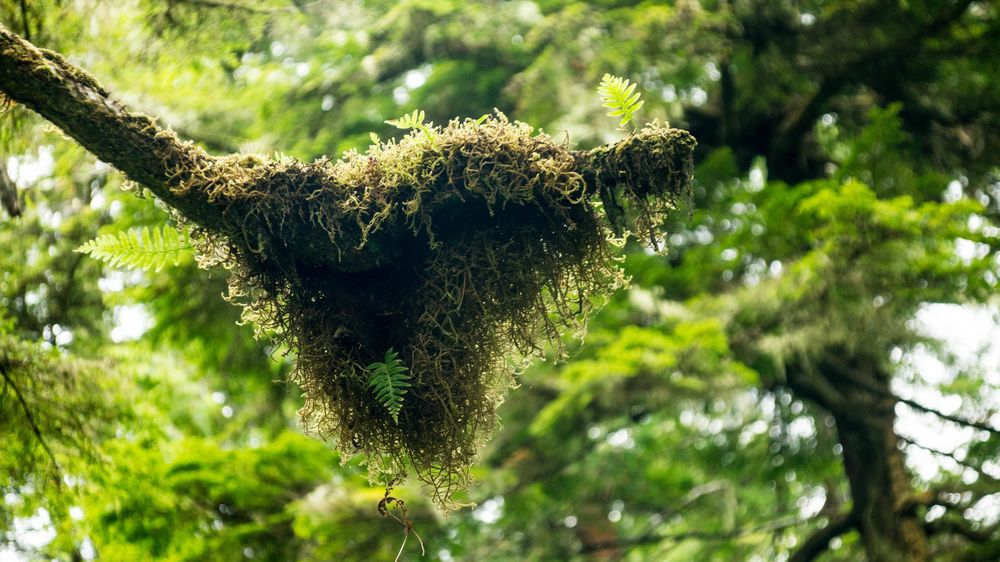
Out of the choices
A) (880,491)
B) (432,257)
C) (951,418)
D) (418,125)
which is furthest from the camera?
(880,491)

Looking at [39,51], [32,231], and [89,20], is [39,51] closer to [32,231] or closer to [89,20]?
→ [89,20]

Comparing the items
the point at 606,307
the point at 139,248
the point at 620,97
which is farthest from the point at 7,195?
the point at 606,307

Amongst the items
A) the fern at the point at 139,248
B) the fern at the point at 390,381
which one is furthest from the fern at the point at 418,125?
the fern at the point at 139,248

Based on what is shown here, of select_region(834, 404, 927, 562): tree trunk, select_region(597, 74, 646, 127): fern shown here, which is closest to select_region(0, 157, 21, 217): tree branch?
select_region(597, 74, 646, 127): fern

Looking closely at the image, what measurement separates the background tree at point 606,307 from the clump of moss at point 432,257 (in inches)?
92.5

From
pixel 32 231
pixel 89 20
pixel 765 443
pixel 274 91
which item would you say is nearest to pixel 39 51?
pixel 89 20

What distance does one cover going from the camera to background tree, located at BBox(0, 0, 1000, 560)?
5285 millimetres

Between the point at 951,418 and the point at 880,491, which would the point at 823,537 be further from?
the point at 951,418

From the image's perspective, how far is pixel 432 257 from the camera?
271 centimetres

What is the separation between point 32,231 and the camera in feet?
19.4

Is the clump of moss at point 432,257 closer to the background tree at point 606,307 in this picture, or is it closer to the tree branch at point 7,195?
the tree branch at point 7,195

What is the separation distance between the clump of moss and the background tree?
2.35 m

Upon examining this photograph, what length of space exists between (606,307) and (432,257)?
13.1ft

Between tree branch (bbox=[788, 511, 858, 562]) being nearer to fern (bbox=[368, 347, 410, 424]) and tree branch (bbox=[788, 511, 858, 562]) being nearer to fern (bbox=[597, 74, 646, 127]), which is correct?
fern (bbox=[368, 347, 410, 424])
